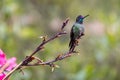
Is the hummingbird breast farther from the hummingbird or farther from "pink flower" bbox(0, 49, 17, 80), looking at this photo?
"pink flower" bbox(0, 49, 17, 80)

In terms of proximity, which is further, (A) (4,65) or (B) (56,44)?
(B) (56,44)

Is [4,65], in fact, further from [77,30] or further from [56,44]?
[56,44]

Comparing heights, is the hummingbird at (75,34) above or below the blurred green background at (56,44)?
below

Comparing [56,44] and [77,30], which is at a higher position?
[56,44]

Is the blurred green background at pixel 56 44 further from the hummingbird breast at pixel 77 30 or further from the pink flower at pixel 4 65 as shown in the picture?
the hummingbird breast at pixel 77 30

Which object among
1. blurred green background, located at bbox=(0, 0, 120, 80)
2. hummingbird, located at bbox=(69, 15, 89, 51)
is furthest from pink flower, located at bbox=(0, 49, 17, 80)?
blurred green background, located at bbox=(0, 0, 120, 80)

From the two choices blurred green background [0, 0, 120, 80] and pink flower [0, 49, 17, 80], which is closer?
pink flower [0, 49, 17, 80]

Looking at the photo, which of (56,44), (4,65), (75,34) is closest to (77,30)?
(75,34)

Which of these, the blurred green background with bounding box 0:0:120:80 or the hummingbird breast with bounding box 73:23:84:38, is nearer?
the hummingbird breast with bounding box 73:23:84:38

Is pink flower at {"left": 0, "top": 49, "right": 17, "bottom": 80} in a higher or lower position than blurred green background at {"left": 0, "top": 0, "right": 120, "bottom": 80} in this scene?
lower

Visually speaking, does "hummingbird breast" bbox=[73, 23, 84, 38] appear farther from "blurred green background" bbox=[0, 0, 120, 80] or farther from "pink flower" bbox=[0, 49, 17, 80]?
"blurred green background" bbox=[0, 0, 120, 80]

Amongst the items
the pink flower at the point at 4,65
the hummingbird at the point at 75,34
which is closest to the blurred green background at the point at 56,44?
the pink flower at the point at 4,65

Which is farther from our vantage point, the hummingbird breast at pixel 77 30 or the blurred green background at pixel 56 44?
the blurred green background at pixel 56 44

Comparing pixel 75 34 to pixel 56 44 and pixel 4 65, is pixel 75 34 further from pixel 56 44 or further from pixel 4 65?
pixel 56 44
